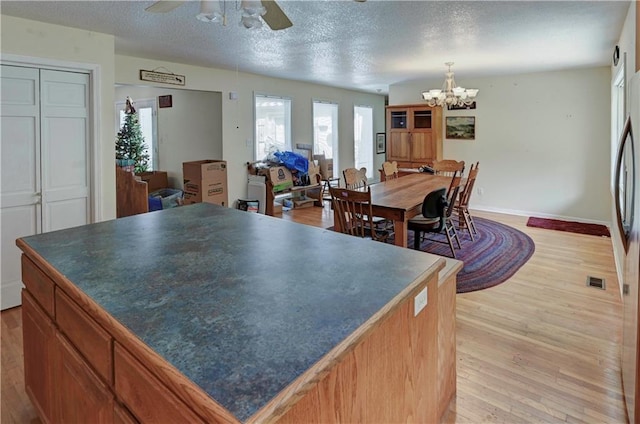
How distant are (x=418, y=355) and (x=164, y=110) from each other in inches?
259

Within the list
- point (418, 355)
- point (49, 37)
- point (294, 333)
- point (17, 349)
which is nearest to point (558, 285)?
point (418, 355)

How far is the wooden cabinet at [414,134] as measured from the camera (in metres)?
7.10

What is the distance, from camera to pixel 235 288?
125 centimetres

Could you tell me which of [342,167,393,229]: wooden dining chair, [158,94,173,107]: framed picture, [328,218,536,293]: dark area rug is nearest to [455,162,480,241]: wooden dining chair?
[328,218,536,293]: dark area rug

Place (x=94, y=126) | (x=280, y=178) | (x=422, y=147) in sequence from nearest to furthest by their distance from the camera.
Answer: (x=94, y=126) < (x=280, y=178) < (x=422, y=147)

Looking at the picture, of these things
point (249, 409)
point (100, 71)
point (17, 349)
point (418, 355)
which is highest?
point (100, 71)

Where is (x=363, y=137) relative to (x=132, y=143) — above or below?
above

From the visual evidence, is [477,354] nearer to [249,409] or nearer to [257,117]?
[249,409]

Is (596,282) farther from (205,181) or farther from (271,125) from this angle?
(271,125)

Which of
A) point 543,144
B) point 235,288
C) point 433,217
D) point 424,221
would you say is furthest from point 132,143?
point 543,144

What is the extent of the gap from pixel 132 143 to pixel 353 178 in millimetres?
4117

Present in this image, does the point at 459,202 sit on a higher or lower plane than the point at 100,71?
lower

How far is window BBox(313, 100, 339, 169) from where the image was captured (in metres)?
8.03

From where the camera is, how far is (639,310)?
5.34 ft
